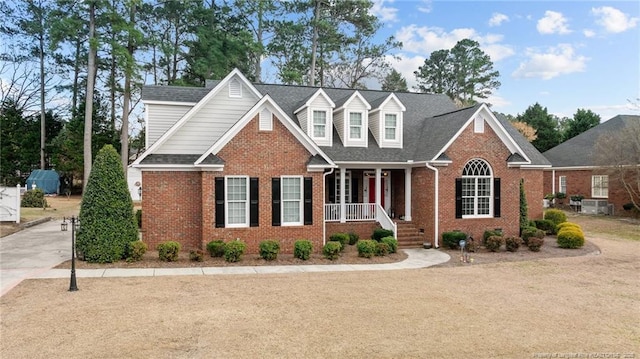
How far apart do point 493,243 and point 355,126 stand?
775 centimetres

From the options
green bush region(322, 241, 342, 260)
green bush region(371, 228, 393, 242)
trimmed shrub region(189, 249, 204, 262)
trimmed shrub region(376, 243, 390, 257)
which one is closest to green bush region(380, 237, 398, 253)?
trimmed shrub region(376, 243, 390, 257)

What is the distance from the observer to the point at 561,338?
320 inches

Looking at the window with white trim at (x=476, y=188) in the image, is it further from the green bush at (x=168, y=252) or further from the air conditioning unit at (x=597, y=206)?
the air conditioning unit at (x=597, y=206)

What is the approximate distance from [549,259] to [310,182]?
31.1ft

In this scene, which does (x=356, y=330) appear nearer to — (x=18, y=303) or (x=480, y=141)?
(x=18, y=303)

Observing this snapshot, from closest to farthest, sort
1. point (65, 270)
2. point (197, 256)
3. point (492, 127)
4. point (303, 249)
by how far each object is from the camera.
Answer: point (65, 270), point (197, 256), point (303, 249), point (492, 127)

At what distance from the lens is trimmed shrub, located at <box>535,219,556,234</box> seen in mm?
23000

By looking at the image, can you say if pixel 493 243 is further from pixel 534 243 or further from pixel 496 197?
pixel 496 197

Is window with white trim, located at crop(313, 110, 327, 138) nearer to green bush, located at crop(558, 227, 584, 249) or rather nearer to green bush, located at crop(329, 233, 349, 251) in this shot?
green bush, located at crop(329, 233, 349, 251)

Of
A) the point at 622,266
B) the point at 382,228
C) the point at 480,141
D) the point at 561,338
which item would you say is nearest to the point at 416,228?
the point at 382,228

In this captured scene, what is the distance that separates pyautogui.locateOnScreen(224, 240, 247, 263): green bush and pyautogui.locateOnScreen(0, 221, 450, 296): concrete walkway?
0.78 m

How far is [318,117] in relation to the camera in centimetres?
1988

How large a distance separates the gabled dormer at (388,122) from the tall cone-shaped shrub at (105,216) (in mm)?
11341

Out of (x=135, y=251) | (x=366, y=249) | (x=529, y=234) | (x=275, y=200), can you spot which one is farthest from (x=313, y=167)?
(x=529, y=234)
